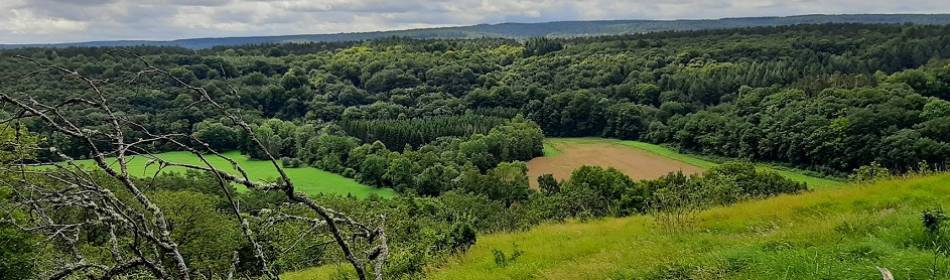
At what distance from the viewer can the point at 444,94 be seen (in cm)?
14088

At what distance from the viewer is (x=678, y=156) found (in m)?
91.9

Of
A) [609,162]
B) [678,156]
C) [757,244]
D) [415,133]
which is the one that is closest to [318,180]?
[415,133]

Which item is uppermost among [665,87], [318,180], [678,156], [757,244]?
[757,244]

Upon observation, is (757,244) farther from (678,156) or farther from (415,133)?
(415,133)

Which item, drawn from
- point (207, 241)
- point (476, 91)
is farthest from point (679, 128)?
point (207, 241)

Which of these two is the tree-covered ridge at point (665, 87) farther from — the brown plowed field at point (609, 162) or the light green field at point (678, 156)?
the brown plowed field at point (609, 162)

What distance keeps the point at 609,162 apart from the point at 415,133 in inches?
1188

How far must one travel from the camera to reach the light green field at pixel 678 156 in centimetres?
7274

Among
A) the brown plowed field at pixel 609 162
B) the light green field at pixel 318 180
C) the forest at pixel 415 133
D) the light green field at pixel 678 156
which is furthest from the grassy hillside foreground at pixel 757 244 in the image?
the light green field at pixel 318 180

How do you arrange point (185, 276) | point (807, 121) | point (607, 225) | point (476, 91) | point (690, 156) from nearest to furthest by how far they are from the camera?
point (185, 276) < point (607, 225) < point (807, 121) < point (690, 156) < point (476, 91)

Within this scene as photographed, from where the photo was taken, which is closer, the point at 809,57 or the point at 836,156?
the point at 836,156

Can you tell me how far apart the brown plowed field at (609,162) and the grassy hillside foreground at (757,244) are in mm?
56000

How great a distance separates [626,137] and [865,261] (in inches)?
4264

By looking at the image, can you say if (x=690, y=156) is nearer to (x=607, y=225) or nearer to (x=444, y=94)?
(x=444, y=94)
